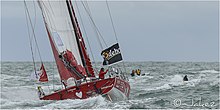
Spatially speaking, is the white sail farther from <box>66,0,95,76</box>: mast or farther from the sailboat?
<box>66,0,95,76</box>: mast

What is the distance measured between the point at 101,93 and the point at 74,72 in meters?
3.80

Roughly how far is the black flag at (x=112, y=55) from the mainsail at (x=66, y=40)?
309cm

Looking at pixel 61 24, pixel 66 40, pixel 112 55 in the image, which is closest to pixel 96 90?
pixel 112 55

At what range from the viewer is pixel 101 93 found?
1930 cm

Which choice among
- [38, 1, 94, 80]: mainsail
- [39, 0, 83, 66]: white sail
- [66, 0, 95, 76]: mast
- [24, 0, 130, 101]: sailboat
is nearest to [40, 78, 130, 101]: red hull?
[24, 0, 130, 101]: sailboat

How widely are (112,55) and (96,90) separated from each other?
5.47 ft

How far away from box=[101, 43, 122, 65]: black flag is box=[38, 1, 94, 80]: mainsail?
309 cm

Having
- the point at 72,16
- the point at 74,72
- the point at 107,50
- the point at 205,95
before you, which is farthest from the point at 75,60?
the point at 205,95

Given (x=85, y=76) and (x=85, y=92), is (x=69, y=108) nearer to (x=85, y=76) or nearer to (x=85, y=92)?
(x=85, y=92)

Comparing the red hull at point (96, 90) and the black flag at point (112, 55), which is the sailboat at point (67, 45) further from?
the black flag at point (112, 55)

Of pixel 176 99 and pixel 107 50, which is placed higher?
pixel 107 50

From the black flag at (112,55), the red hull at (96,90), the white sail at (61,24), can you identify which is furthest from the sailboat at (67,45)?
the black flag at (112,55)

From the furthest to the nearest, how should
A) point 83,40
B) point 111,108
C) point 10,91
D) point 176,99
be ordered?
point 10,91 → point 83,40 → point 176,99 → point 111,108

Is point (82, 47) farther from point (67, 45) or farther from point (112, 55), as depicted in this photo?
point (112, 55)
